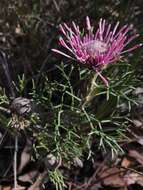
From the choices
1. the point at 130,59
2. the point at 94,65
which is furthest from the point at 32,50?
the point at 94,65

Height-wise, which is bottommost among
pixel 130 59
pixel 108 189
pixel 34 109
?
pixel 108 189

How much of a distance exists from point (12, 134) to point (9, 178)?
180mm

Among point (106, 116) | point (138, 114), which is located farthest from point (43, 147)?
point (138, 114)

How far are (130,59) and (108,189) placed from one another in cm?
49

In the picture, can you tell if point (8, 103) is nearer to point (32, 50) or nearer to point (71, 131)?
point (71, 131)

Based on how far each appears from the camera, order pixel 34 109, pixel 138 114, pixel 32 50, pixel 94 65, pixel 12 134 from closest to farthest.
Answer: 1. pixel 94 65
2. pixel 34 109
3. pixel 12 134
4. pixel 138 114
5. pixel 32 50

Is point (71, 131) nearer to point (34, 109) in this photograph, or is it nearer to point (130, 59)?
point (34, 109)

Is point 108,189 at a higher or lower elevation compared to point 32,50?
lower

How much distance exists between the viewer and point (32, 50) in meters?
2.28

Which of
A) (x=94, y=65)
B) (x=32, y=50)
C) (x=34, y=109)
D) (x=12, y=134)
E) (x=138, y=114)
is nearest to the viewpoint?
(x=94, y=65)

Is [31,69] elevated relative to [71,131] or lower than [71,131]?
elevated

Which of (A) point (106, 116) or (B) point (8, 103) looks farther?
(A) point (106, 116)

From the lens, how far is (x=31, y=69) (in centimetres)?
218

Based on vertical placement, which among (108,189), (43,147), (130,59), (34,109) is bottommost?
(108,189)
